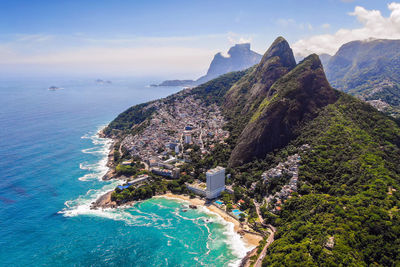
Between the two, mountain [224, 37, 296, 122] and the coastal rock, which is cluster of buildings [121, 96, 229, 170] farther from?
the coastal rock

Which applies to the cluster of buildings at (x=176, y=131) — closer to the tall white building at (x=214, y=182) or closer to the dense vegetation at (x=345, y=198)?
the tall white building at (x=214, y=182)

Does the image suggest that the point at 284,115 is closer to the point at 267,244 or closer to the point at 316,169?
the point at 316,169

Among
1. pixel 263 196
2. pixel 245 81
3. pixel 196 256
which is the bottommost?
pixel 196 256

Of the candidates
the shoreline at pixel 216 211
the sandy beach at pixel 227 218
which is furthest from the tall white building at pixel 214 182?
the sandy beach at pixel 227 218

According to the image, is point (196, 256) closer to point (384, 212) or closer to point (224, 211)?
point (224, 211)

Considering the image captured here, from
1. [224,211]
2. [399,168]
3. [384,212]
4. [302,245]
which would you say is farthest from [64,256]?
[399,168]

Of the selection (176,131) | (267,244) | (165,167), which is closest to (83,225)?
(165,167)
